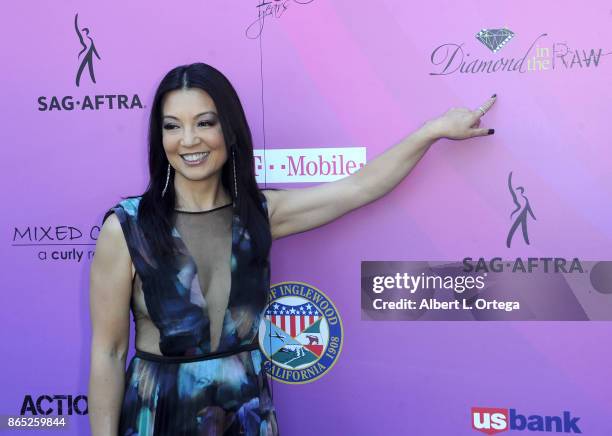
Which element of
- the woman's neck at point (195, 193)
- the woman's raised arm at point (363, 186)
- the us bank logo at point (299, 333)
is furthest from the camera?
the us bank logo at point (299, 333)

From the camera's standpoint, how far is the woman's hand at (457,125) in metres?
2.04

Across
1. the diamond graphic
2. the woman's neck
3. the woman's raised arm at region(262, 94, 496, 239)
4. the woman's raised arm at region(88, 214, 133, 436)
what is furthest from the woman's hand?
the woman's raised arm at region(88, 214, 133, 436)

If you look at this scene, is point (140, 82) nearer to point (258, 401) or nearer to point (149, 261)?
point (149, 261)

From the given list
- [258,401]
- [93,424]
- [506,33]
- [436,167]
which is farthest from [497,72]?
[93,424]

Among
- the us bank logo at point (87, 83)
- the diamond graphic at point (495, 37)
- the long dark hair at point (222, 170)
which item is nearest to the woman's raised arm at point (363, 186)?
the long dark hair at point (222, 170)

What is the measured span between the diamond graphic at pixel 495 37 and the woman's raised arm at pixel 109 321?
128 cm

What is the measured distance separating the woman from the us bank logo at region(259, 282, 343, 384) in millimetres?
376

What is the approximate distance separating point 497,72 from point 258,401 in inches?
50.1

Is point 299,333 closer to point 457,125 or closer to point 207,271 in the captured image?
point 207,271

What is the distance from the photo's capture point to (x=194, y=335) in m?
1.76

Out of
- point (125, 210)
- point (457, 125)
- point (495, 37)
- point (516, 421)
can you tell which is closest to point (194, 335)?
point (125, 210)

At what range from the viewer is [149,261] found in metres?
1.76

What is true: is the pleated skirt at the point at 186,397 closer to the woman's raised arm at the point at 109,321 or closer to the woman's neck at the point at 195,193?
the woman's raised arm at the point at 109,321

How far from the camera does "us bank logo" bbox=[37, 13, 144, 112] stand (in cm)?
231
